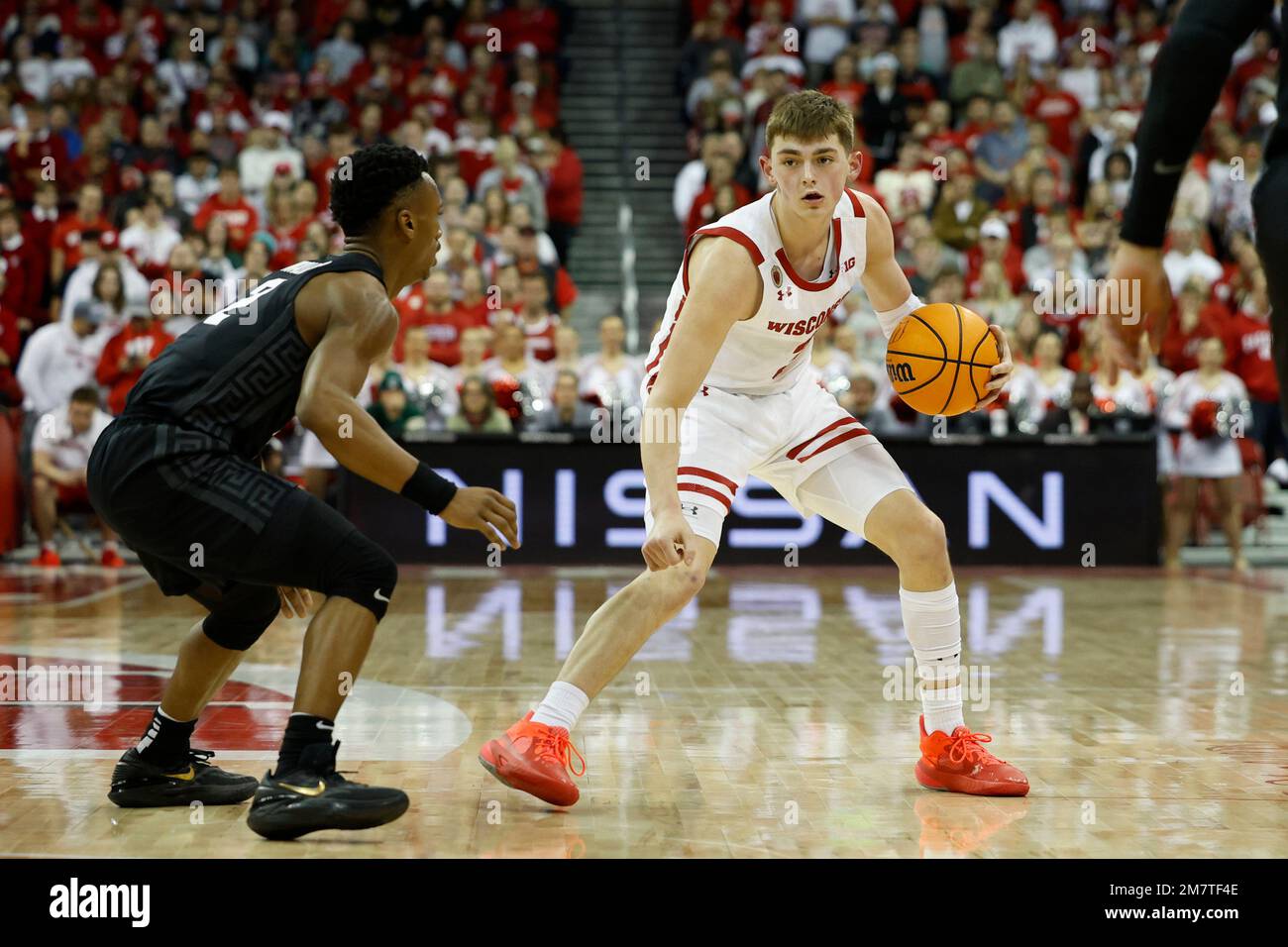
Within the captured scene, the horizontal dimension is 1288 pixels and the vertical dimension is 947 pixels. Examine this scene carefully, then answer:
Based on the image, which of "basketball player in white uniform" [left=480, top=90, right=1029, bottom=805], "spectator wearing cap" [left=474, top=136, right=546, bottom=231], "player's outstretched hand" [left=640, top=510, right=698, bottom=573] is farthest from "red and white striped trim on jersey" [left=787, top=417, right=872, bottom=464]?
"spectator wearing cap" [left=474, top=136, right=546, bottom=231]

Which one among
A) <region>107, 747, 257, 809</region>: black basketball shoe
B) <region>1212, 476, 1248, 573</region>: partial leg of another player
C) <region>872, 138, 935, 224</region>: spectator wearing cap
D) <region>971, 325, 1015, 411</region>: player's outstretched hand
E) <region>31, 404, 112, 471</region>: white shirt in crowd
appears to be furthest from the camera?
<region>872, 138, 935, 224</region>: spectator wearing cap

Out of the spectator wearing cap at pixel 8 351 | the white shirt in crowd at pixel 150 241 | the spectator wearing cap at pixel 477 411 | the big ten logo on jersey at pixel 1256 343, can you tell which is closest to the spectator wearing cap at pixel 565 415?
the spectator wearing cap at pixel 477 411

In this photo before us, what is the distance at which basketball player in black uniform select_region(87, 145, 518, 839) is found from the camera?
4.21 m

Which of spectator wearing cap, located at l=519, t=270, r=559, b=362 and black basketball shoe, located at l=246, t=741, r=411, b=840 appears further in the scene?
spectator wearing cap, located at l=519, t=270, r=559, b=362

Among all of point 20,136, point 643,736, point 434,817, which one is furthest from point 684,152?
point 434,817

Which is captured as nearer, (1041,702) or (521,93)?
(1041,702)

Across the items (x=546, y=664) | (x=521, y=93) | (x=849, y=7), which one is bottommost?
Result: (x=546, y=664)

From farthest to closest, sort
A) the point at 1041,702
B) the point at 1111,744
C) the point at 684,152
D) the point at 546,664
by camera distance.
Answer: the point at 684,152 → the point at 546,664 → the point at 1041,702 → the point at 1111,744

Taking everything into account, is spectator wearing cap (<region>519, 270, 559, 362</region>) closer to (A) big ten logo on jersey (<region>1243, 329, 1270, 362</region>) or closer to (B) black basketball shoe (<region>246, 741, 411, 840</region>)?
(A) big ten logo on jersey (<region>1243, 329, 1270, 362</region>)

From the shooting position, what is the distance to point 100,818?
15.2 feet

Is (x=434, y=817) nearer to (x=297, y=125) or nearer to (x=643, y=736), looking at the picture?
(x=643, y=736)

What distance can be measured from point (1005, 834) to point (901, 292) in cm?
191

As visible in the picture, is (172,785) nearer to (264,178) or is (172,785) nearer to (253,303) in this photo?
(253,303)

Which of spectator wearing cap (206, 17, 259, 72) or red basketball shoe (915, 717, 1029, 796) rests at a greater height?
spectator wearing cap (206, 17, 259, 72)
